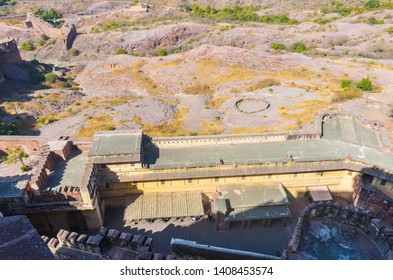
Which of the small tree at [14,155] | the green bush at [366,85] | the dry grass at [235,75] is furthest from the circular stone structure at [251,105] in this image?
the small tree at [14,155]

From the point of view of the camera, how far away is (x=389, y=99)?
55438 millimetres

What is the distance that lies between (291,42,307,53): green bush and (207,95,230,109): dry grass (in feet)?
129

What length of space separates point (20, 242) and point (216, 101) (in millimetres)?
57649

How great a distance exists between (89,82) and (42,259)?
3047 inches

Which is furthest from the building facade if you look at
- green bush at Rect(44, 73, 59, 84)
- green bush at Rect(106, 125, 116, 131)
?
green bush at Rect(44, 73, 59, 84)

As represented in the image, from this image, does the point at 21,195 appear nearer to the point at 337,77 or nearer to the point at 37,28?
the point at 337,77

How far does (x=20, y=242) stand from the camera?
10305mm

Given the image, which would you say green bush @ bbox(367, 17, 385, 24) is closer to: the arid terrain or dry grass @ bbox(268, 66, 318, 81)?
the arid terrain

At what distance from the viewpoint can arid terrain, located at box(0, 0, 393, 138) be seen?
55.7m

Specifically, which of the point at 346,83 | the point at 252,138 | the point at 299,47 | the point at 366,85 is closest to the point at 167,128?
the point at 252,138

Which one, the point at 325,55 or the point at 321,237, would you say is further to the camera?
the point at 325,55

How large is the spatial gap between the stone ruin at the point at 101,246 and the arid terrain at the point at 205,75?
33985 millimetres

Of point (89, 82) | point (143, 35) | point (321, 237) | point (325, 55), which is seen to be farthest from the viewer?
point (143, 35)
